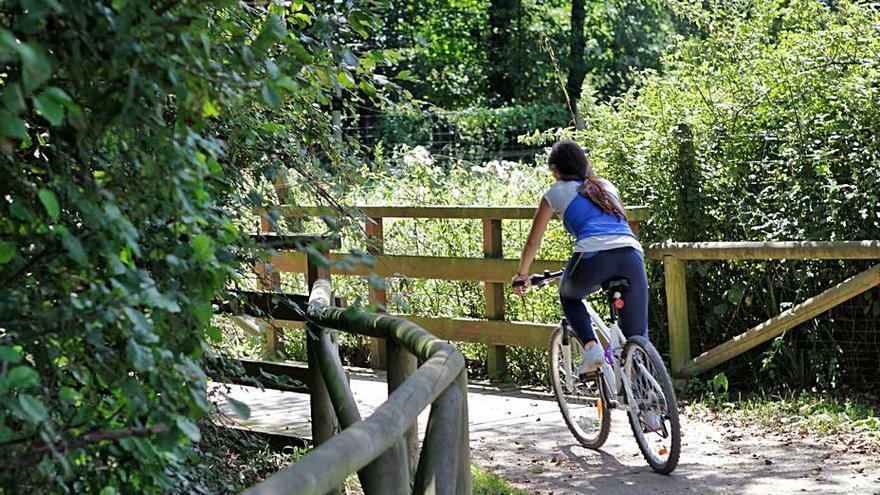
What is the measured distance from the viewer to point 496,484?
232 inches

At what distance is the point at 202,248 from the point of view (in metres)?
2.22

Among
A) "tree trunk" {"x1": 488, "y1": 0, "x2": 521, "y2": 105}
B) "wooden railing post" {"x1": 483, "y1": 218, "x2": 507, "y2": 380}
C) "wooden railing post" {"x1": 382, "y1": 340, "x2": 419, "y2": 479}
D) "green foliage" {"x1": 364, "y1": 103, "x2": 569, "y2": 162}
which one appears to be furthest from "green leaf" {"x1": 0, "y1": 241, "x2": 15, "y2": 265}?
"tree trunk" {"x1": 488, "y1": 0, "x2": 521, "y2": 105}

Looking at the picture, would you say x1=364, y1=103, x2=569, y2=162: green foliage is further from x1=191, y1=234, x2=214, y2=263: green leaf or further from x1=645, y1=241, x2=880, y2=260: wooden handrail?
x1=191, y1=234, x2=214, y2=263: green leaf

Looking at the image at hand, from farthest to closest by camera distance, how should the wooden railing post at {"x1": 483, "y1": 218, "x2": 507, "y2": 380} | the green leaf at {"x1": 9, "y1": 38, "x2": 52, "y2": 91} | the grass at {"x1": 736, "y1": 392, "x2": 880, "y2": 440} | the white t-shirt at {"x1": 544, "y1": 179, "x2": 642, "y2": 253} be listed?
1. the wooden railing post at {"x1": 483, "y1": 218, "x2": 507, "y2": 380}
2. the grass at {"x1": 736, "y1": 392, "x2": 880, "y2": 440}
3. the white t-shirt at {"x1": 544, "y1": 179, "x2": 642, "y2": 253}
4. the green leaf at {"x1": 9, "y1": 38, "x2": 52, "y2": 91}

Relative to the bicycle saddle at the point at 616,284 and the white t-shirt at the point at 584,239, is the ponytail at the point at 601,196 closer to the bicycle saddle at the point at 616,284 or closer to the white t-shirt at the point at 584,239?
the white t-shirt at the point at 584,239

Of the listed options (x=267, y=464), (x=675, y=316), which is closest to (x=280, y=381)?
(x=267, y=464)

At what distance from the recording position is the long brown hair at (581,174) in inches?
255

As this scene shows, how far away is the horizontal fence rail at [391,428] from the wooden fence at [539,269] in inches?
88.4

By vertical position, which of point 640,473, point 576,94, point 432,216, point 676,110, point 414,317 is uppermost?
point 576,94

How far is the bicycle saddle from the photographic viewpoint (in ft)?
21.1

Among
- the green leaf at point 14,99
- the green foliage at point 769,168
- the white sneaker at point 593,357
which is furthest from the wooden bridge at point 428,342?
the white sneaker at point 593,357

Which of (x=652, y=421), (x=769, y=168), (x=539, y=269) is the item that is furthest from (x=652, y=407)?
(x=539, y=269)

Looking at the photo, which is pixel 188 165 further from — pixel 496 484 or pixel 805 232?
pixel 805 232

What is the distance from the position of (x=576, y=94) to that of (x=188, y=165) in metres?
31.2
